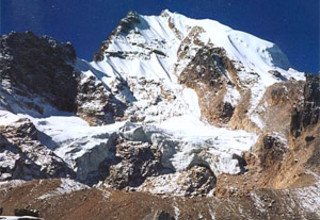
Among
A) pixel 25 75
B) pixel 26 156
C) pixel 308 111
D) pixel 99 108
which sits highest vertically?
pixel 25 75

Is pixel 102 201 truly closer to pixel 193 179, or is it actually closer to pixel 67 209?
pixel 67 209

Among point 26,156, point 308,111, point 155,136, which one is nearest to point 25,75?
point 155,136

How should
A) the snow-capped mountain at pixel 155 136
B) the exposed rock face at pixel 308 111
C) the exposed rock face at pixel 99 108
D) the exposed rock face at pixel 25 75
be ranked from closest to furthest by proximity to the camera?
the exposed rock face at pixel 308 111 < the snow-capped mountain at pixel 155 136 < the exposed rock face at pixel 25 75 < the exposed rock face at pixel 99 108

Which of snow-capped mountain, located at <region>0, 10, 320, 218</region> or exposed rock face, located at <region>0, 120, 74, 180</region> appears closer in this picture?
exposed rock face, located at <region>0, 120, 74, 180</region>

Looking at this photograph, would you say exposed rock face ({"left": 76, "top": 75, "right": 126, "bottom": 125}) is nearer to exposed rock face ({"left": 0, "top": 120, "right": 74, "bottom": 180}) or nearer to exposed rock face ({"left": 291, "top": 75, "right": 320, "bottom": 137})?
exposed rock face ({"left": 0, "top": 120, "right": 74, "bottom": 180})

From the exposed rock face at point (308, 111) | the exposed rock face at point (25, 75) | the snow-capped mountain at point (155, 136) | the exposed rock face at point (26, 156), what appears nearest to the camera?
the exposed rock face at point (26, 156)

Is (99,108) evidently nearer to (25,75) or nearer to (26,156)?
(25,75)

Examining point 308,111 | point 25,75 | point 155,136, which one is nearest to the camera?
point 308,111

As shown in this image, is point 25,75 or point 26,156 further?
point 25,75

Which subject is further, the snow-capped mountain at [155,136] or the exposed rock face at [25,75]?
the exposed rock face at [25,75]

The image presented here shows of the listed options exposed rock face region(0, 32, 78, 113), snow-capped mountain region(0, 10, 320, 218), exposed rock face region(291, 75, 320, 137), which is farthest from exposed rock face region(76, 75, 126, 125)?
exposed rock face region(291, 75, 320, 137)

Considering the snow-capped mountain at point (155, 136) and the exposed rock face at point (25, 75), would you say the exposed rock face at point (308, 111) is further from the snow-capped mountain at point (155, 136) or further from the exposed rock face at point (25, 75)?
the exposed rock face at point (25, 75)

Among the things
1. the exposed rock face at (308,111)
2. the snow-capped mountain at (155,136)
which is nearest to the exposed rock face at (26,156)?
the snow-capped mountain at (155,136)

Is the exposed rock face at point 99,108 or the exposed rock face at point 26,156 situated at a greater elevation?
the exposed rock face at point 99,108
